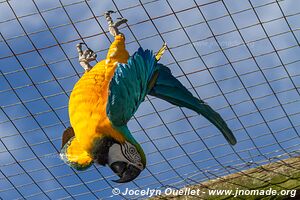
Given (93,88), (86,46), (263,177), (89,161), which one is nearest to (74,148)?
(89,161)

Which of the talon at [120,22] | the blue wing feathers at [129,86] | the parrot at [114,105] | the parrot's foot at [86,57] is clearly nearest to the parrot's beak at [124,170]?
the parrot at [114,105]

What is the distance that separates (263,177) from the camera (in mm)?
1890

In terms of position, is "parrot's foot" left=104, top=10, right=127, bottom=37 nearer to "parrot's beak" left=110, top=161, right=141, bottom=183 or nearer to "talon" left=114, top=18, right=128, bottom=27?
"talon" left=114, top=18, right=128, bottom=27

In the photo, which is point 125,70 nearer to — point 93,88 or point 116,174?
point 93,88

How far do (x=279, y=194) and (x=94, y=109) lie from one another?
0.58m

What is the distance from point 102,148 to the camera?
1816 mm

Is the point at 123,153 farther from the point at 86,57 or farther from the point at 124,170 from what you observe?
the point at 86,57

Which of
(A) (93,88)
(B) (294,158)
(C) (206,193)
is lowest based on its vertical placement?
(C) (206,193)

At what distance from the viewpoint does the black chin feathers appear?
181 centimetres

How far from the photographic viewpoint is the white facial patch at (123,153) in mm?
1828

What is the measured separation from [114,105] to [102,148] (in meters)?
0.13

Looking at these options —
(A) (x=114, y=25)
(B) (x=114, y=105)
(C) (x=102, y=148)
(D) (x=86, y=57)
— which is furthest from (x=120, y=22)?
(C) (x=102, y=148)

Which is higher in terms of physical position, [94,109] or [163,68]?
[163,68]

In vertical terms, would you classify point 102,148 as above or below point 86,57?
below
